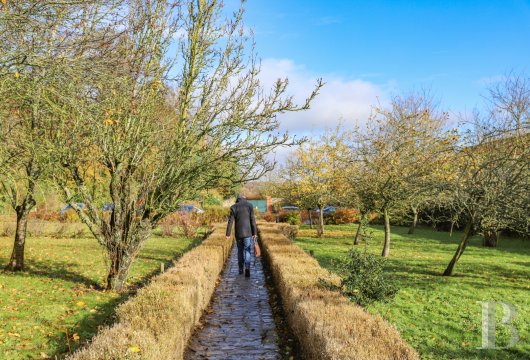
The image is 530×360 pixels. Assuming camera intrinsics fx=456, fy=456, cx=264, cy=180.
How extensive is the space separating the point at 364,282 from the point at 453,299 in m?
3.43

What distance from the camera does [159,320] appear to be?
4.83 meters

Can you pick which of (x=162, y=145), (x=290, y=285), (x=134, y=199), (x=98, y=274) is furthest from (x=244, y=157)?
(x=98, y=274)

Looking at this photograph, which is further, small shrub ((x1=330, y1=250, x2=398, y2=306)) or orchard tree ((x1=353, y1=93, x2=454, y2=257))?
orchard tree ((x1=353, y1=93, x2=454, y2=257))

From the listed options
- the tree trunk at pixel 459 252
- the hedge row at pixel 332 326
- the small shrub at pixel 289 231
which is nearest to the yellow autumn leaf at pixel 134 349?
the hedge row at pixel 332 326

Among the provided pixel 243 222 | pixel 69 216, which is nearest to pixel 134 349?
pixel 243 222

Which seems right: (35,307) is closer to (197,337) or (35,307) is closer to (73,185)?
(73,185)

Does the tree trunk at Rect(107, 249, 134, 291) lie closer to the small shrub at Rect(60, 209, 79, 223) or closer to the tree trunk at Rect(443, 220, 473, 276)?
the tree trunk at Rect(443, 220, 473, 276)

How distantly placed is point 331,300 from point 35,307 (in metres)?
4.96

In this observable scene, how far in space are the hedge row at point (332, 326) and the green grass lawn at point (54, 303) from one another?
2605 mm

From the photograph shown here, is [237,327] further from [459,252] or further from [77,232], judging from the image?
[77,232]

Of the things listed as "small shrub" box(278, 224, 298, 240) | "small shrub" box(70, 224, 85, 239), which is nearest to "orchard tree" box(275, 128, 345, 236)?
"small shrub" box(278, 224, 298, 240)

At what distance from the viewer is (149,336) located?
4285 millimetres
